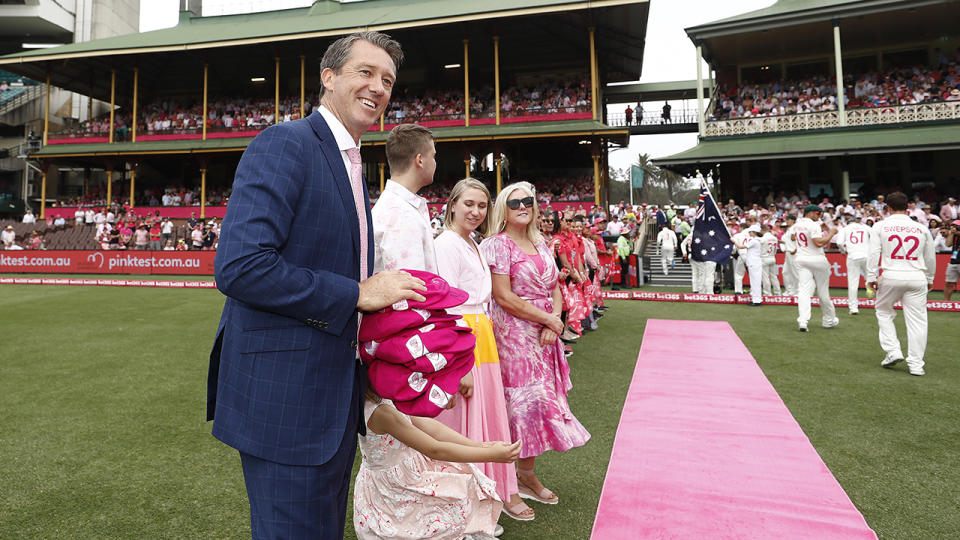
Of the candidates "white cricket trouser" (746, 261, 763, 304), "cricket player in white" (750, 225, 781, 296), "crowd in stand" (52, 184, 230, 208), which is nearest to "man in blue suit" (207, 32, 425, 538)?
"white cricket trouser" (746, 261, 763, 304)

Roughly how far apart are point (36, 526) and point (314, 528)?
2.32m

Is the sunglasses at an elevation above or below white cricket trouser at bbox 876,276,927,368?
above

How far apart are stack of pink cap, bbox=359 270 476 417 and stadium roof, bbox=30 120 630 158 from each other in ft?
66.4

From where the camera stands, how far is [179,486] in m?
3.12

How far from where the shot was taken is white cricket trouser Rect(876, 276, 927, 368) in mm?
5672

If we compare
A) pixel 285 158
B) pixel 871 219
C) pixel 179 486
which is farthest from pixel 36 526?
pixel 871 219

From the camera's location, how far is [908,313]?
582cm

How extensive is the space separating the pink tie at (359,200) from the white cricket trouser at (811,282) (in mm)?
8702

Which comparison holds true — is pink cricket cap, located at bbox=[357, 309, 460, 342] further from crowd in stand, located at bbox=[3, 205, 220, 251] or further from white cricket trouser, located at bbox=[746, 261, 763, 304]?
crowd in stand, located at bbox=[3, 205, 220, 251]

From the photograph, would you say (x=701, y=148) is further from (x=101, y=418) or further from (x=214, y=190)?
(x=214, y=190)

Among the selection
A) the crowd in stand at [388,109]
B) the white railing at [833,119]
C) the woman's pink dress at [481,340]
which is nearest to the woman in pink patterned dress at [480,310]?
the woman's pink dress at [481,340]

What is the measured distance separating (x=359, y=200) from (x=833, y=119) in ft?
79.0

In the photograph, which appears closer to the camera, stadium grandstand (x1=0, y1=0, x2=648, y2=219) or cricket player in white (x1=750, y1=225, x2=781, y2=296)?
cricket player in white (x1=750, y1=225, x2=781, y2=296)

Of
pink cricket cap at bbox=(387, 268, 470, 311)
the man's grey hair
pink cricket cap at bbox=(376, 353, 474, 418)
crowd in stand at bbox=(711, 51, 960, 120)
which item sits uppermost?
crowd in stand at bbox=(711, 51, 960, 120)
